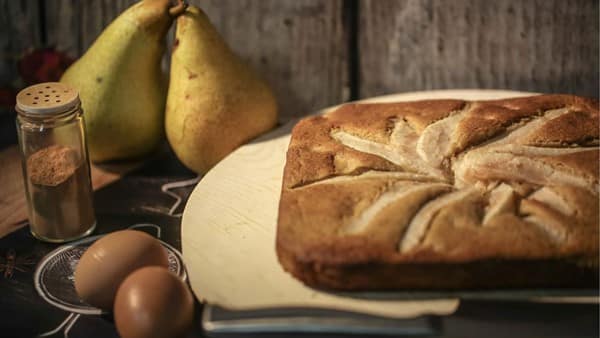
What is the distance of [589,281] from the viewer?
1.07m

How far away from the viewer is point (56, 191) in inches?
52.0

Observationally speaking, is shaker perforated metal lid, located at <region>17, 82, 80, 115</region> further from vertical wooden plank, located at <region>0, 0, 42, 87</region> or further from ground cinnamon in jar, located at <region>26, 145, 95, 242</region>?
vertical wooden plank, located at <region>0, 0, 42, 87</region>

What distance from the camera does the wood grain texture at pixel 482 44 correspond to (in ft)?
5.75

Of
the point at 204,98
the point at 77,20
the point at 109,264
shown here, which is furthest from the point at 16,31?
the point at 109,264

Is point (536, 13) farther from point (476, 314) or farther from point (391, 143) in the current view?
point (476, 314)

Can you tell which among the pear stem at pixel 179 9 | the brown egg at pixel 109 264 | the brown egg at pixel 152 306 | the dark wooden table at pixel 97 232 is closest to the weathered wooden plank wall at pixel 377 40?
the pear stem at pixel 179 9

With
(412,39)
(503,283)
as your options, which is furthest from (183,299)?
(412,39)

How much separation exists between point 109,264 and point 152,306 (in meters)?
0.14

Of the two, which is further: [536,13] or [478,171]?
[536,13]

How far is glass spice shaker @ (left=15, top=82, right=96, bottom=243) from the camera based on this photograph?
4.30 feet

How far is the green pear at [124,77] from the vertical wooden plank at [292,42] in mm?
298

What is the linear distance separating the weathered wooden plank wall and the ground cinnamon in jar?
0.65m

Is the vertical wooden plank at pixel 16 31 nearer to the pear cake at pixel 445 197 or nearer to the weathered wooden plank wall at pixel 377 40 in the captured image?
the weathered wooden plank wall at pixel 377 40

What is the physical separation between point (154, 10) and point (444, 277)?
85 centimetres
